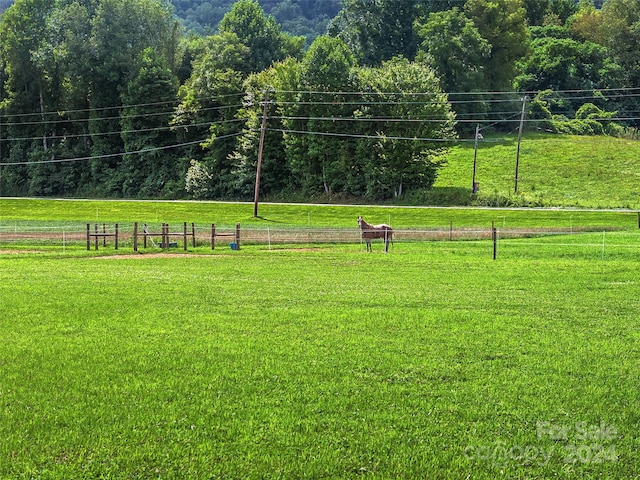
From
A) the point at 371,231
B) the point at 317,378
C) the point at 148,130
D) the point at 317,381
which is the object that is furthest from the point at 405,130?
the point at 317,381

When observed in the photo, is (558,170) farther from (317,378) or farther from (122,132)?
(317,378)

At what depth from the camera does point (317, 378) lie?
860 cm

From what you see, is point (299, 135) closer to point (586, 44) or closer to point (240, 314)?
point (240, 314)

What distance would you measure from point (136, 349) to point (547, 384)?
6.38 meters

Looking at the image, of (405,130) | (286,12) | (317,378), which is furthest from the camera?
(286,12)

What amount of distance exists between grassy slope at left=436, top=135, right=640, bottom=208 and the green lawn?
153ft

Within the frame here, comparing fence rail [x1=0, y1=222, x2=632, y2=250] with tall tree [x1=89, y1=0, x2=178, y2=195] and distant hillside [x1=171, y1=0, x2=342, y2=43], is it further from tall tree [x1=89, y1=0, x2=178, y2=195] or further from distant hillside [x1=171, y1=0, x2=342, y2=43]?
distant hillside [x1=171, y1=0, x2=342, y2=43]

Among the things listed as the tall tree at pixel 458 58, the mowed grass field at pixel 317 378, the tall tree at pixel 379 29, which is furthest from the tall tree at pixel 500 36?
the mowed grass field at pixel 317 378

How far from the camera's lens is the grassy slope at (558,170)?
59406mm

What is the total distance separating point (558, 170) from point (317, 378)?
66669 millimetres

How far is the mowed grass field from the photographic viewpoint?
6.27 m

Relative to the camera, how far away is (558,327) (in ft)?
39.5

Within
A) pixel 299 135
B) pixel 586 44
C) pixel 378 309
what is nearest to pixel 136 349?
pixel 378 309

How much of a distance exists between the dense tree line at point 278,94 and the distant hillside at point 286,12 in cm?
6890
